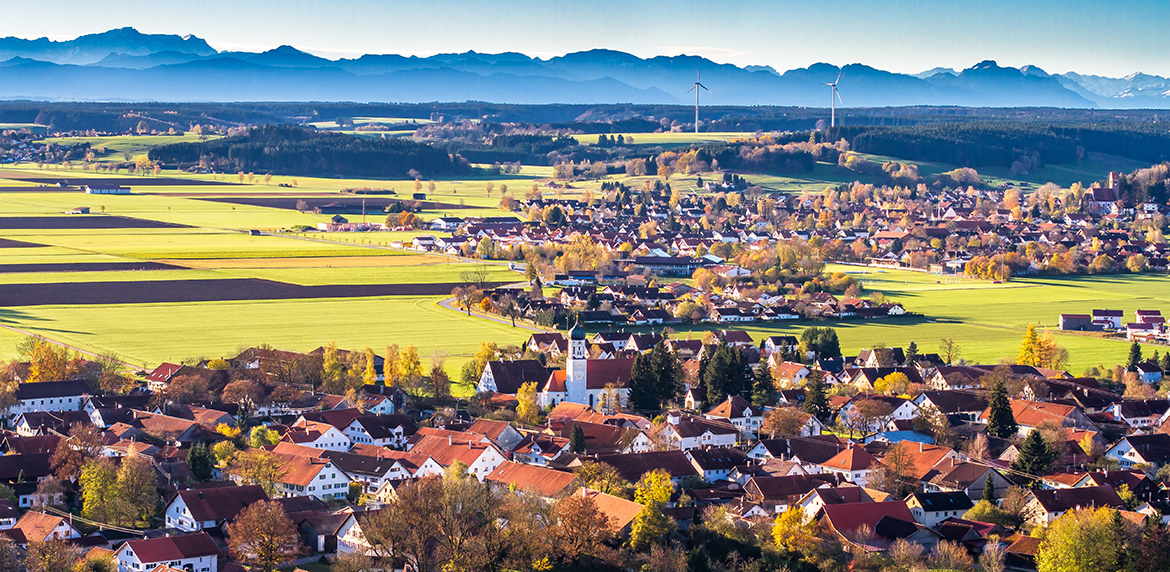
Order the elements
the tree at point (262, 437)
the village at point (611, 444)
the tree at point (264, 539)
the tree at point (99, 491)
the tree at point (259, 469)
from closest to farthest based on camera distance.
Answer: the tree at point (264, 539)
the village at point (611, 444)
the tree at point (99, 491)
the tree at point (259, 469)
the tree at point (262, 437)

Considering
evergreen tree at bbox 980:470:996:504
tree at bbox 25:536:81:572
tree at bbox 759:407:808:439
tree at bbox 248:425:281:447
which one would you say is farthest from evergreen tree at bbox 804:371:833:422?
tree at bbox 25:536:81:572

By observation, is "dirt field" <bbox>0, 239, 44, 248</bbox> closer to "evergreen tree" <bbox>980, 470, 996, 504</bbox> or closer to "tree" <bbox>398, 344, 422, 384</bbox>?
"tree" <bbox>398, 344, 422, 384</bbox>

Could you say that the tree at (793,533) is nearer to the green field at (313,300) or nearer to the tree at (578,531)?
the tree at (578,531)

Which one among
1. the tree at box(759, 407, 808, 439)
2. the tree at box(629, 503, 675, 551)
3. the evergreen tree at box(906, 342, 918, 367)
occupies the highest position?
the tree at box(629, 503, 675, 551)

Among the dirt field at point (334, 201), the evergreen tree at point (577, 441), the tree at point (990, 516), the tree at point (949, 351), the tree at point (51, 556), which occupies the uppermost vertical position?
the tree at point (51, 556)

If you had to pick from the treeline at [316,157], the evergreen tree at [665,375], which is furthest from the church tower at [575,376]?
the treeline at [316,157]

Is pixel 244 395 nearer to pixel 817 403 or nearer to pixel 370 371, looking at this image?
pixel 370 371

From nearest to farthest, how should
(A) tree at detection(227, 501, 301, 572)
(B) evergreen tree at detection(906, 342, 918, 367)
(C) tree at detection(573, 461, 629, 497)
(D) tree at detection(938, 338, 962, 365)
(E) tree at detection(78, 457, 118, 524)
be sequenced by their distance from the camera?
(A) tree at detection(227, 501, 301, 572)
(E) tree at detection(78, 457, 118, 524)
(C) tree at detection(573, 461, 629, 497)
(B) evergreen tree at detection(906, 342, 918, 367)
(D) tree at detection(938, 338, 962, 365)

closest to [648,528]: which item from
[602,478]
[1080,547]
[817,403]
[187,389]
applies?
[602,478]

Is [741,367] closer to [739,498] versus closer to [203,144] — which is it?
[739,498]
